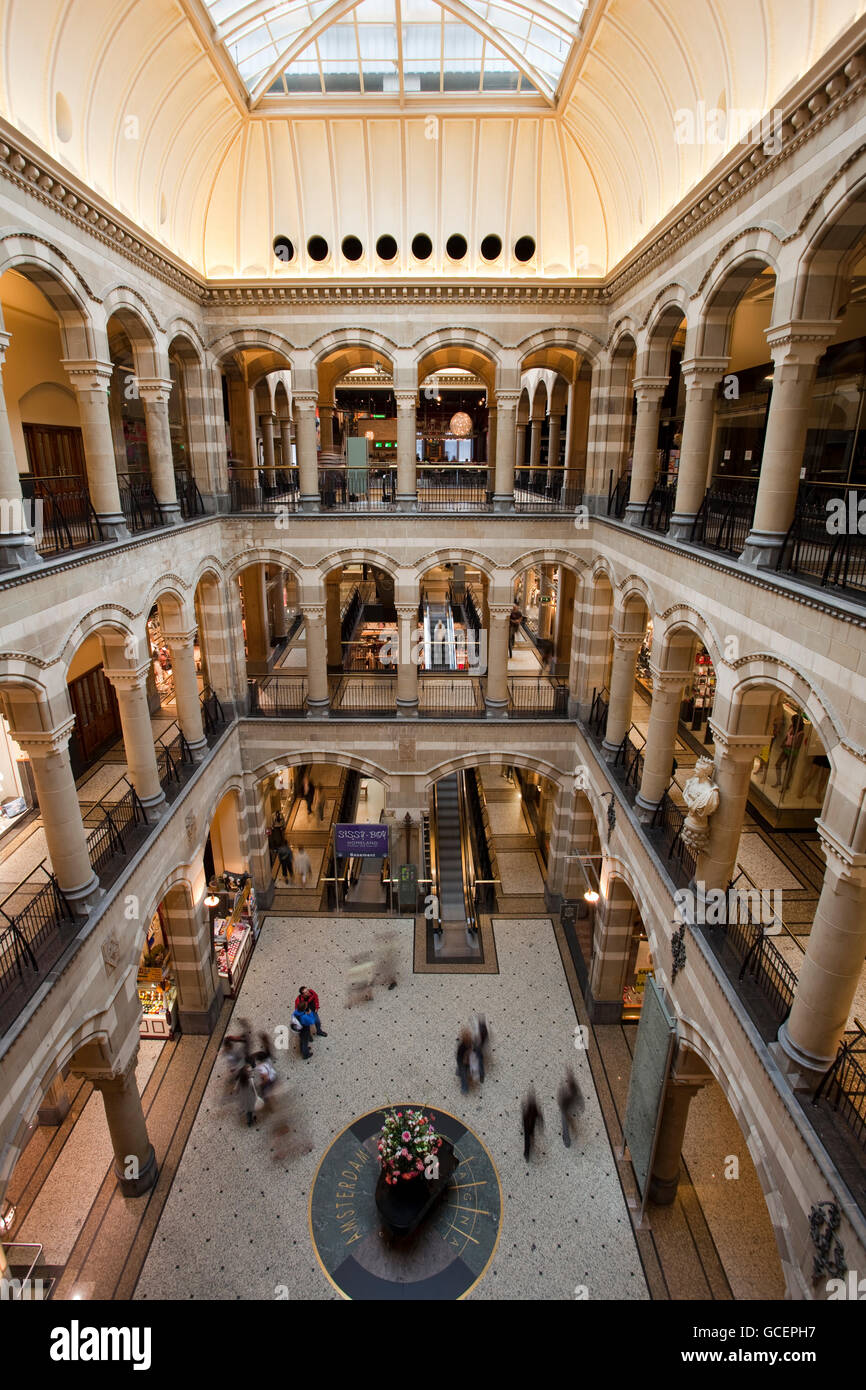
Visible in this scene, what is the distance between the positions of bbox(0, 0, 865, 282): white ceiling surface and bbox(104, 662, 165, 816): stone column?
6.79 m

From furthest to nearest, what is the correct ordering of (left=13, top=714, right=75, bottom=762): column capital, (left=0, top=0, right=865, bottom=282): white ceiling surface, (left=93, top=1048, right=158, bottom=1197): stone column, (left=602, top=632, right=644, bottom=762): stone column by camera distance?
(left=602, top=632, right=644, bottom=762): stone column, (left=93, top=1048, right=158, bottom=1197): stone column, (left=13, top=714, right=75, bottom=762): column capital, (left=0, top=0, right=865, bottom=282): white ceiling surface

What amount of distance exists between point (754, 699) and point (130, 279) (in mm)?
11030

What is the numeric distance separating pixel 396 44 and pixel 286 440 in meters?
17.9

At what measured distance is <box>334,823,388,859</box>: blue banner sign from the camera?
16969 millimetres

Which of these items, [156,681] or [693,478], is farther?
[156,681]

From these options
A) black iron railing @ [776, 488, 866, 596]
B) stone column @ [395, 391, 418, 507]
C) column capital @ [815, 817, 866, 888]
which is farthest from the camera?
stone column @ [395, 391, 418, 507]

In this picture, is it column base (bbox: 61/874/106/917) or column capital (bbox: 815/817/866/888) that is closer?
column capital (bbox: 815/817/866/888)

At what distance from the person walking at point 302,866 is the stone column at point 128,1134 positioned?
787 centimetres

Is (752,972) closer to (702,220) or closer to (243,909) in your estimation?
(702,220)

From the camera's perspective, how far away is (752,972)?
843 centimetres

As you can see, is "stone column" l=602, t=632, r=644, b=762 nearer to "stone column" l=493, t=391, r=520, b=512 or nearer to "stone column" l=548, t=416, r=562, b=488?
"stone column" l=493, t=391, r=520, b=512

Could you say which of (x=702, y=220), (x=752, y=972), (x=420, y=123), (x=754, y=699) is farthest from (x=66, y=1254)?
(x=420, y=123)

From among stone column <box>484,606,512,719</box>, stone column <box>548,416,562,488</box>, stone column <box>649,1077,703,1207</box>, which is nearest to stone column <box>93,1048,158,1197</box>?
stone column <box>649,1077,703,1207</box>

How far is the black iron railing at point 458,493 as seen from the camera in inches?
679
